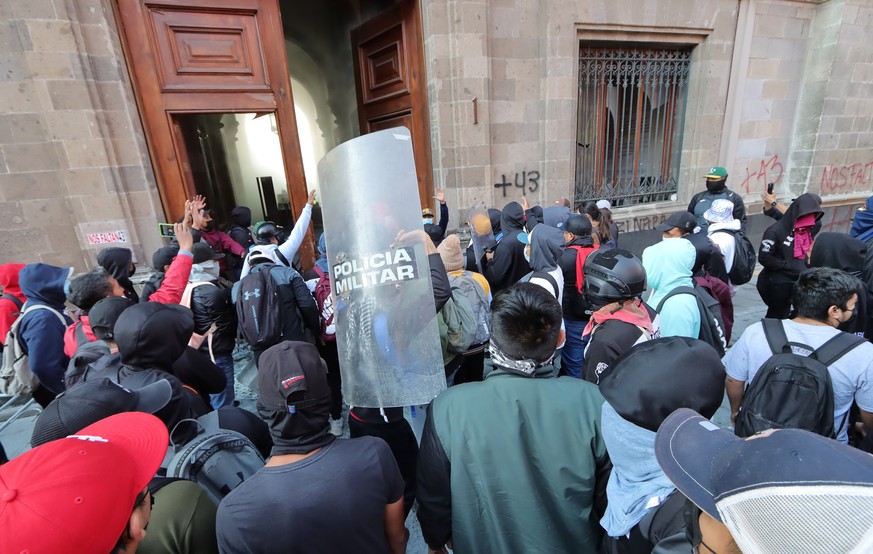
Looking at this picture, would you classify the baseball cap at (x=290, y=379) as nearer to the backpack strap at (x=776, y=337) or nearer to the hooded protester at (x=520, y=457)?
the hooded protester at (x=520, y=457)

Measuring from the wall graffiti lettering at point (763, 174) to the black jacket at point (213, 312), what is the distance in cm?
890

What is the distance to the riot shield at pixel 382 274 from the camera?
148 centimetres

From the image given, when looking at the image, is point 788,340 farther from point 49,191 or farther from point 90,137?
point 49,191

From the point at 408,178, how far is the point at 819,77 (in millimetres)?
9740

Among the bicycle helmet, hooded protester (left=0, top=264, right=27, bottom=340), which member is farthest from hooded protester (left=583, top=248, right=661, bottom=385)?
hooded protester (left=0, top=264, right=27, bottom=340)

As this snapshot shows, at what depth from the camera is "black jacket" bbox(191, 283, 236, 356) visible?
2.71 meters

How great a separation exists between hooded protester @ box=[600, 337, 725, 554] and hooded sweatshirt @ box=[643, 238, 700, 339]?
3.97 feet

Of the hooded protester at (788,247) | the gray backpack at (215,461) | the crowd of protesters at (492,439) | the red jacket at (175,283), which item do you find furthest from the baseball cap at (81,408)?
the hooded protester at (788,247)

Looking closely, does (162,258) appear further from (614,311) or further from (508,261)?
(614,311)

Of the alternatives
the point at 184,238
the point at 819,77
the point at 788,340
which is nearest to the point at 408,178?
the point at 788,340

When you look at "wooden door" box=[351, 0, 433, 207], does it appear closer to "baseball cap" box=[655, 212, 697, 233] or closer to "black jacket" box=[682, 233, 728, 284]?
"baseball cap" box=[655, 212, 697, 233]

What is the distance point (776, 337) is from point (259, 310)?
9.73 feet

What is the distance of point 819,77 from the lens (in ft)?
23.0

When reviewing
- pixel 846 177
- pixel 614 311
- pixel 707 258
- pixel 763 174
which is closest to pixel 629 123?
pixel 763 174
